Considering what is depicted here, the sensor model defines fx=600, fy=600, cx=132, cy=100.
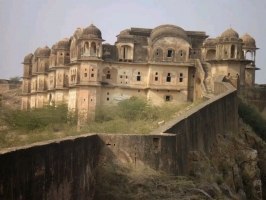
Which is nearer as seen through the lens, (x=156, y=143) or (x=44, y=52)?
(x=156, y=143)

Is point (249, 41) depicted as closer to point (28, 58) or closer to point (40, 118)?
point (40, 118)

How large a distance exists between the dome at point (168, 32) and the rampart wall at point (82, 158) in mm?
17583

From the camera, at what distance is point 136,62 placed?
3212 cm

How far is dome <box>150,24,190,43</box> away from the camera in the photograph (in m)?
32.2

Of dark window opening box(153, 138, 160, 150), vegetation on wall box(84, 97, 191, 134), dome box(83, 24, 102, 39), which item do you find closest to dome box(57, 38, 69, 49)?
dome box(83, 24, 102, 39)

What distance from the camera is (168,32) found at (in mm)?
32219

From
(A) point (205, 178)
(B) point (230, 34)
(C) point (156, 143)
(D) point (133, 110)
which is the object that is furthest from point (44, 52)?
(C) point (156, 143)

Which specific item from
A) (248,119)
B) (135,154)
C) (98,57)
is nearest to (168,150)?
(135,154)

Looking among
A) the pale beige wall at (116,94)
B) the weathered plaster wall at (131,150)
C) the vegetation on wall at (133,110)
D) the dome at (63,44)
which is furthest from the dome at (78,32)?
the weathered plaster wall at (131,150)

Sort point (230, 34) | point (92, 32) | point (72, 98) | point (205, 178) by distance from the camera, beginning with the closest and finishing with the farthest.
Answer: point (205, 178), point (230, 34), point (92, 32), point (72, 98)

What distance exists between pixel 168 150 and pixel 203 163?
12.5ft

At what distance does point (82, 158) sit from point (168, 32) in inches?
948

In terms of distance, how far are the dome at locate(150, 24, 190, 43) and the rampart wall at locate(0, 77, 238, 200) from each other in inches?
692

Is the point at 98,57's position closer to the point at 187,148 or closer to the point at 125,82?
the point at 125,82
